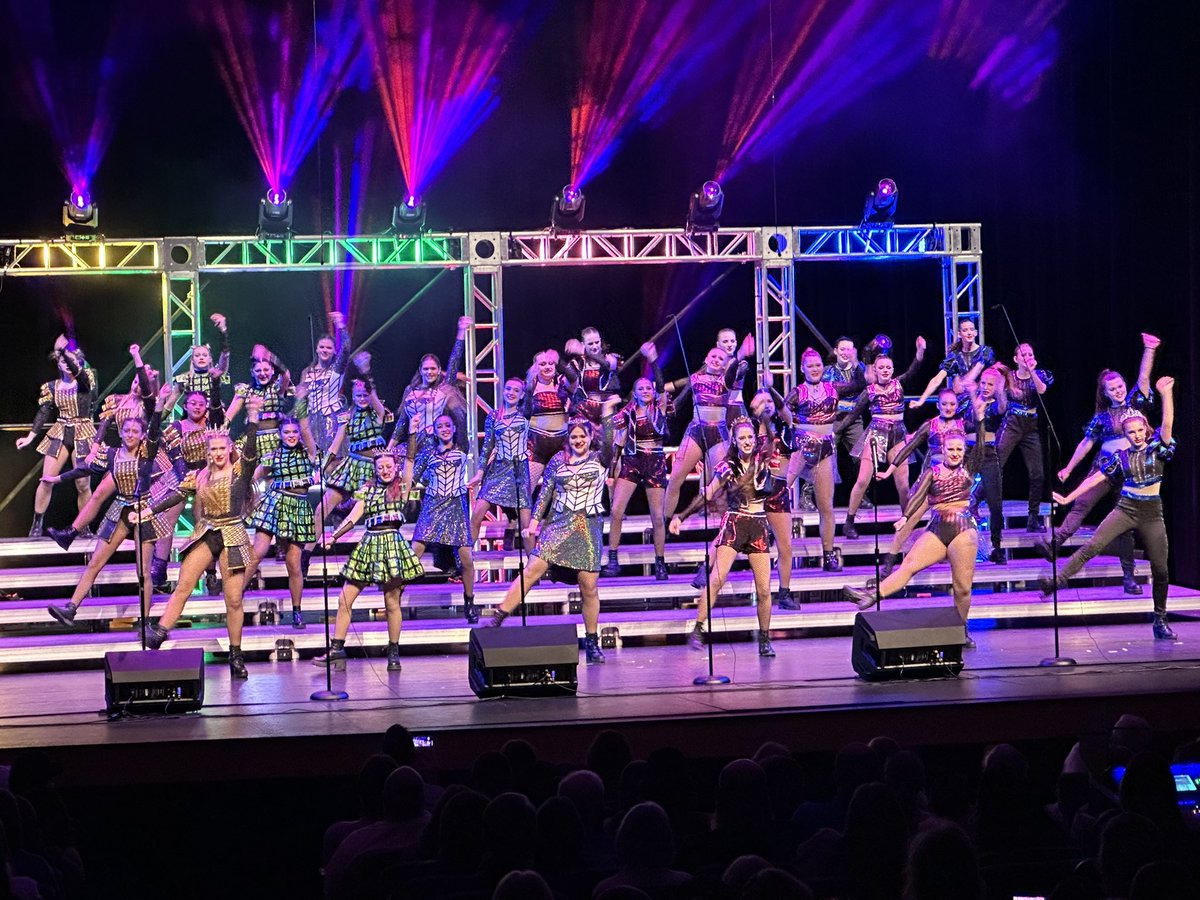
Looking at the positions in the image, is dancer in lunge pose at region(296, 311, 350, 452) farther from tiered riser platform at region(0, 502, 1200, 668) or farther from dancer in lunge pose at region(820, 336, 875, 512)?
dancer in lunge pose at region(820, 336, 875, 512)

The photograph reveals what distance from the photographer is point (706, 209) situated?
12.4 meters

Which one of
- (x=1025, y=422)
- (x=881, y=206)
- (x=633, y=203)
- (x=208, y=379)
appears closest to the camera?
(x=208, y=379)

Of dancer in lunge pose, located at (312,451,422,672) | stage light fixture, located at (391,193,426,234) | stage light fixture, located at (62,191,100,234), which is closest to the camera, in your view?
dancer in lunge pose, located at (312,451,422,672)

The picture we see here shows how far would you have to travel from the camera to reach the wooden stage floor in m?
6.93

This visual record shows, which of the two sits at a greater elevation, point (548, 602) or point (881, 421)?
point (881, 421)

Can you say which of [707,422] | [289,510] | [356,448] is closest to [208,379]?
[356,448]

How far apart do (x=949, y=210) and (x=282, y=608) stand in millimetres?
7045

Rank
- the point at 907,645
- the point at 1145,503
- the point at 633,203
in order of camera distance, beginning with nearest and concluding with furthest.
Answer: the point at 907,645 → the point at 1145,503 → the point at 633,203

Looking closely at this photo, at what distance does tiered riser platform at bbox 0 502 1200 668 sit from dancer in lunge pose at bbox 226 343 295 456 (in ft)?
3.71

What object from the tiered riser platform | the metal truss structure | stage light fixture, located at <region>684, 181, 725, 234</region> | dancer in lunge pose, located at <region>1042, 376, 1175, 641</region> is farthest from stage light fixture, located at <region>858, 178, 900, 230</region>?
dancer in lunge pose, located at <region>1042, 376, 1175, 641</region>

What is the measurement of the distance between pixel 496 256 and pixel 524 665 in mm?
5636

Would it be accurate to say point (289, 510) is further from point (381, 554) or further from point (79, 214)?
point (79, 214)

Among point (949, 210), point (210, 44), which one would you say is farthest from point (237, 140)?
point (949, 210)

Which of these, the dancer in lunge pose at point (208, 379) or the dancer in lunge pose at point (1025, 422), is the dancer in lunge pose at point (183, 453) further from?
the dancer in lunge pose at point (1025, 422)
